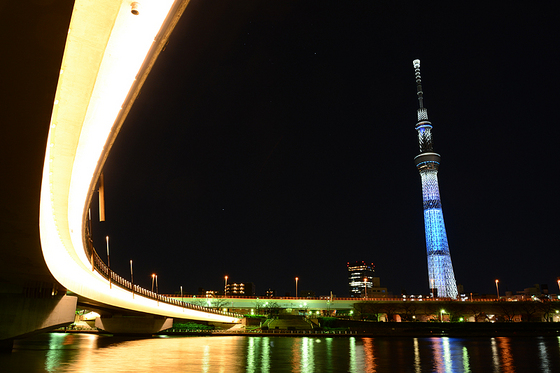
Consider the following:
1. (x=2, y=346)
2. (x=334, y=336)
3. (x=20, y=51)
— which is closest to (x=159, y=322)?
(x=334, y=336)

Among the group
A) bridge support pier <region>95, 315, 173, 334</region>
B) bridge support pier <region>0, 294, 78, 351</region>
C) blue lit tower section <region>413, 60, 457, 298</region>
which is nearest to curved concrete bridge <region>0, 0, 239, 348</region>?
bridge support pier <region>0, 294, 78, 351</region>

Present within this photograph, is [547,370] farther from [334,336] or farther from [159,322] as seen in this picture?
[159,322]

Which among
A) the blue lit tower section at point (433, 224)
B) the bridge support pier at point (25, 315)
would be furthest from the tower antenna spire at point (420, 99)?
the bridge support pier at point (25, 315)

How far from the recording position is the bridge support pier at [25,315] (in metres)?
29.6

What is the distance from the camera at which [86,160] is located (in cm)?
1368

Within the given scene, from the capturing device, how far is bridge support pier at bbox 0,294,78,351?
29.6 m

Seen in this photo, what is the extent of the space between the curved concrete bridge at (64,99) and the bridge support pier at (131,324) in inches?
1835

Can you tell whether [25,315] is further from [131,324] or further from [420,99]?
[420,99]

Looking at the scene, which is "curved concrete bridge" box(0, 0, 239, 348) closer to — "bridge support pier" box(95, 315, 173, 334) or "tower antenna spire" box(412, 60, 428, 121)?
"bridge support pier" box(95, 315, 173, 334)

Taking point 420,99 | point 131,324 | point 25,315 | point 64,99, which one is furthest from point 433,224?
point 64,99

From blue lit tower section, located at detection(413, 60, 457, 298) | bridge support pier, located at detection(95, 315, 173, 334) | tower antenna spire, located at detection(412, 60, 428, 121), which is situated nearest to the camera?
bridge support pier, located at detection(95, 315, 173, 334)

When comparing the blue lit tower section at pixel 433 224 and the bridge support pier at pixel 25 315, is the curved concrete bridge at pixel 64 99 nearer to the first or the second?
the bridge support pier at pixel 25 315

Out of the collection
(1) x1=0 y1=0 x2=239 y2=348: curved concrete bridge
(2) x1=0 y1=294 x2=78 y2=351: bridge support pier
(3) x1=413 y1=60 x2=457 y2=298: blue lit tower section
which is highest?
(3) x1=413 y1=60 x2=457 y2=298: blue lit tower section

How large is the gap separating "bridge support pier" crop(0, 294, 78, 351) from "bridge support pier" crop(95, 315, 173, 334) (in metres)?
29.9
